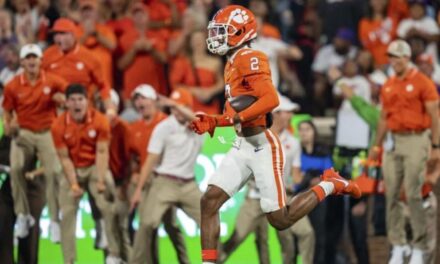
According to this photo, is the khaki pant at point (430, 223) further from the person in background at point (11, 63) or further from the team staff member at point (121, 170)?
the person in background at point (11, 63)

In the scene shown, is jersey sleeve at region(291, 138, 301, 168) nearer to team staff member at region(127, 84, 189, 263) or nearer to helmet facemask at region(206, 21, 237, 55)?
team staff member at region(127, 84, 189, 263)

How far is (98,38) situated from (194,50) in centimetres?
118

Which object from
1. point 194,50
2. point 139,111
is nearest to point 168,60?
point 194,50

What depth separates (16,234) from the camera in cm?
1525

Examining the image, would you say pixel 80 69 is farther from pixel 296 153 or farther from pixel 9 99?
pixel 296 153

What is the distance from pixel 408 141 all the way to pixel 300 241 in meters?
1.54

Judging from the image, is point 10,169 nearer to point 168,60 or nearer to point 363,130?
point 168,60

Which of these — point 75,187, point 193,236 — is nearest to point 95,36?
point 193,236

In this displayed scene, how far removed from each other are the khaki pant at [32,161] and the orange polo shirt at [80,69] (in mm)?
685

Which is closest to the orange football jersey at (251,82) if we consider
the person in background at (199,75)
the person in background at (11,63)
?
the person in background at (199,75)

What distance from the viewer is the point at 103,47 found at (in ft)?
57.7

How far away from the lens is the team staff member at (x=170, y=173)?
14875 millimetres

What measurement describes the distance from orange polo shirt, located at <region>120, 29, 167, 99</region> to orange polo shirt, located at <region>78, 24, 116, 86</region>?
0.69ft

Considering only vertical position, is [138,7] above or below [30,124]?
above
